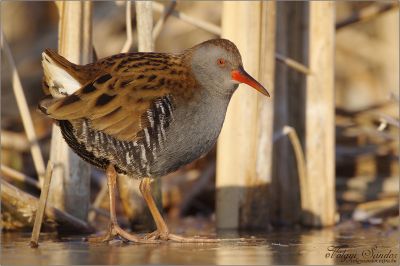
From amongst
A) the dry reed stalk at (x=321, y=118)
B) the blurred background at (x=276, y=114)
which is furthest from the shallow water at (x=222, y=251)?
the dry reed stalk at (x=321, y=118)

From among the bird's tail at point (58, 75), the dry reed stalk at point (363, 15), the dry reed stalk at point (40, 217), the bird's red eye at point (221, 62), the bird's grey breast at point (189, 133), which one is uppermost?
the dry reed stalk at point (363, 15)

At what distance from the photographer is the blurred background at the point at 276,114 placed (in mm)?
6895

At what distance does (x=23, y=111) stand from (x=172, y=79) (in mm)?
1270

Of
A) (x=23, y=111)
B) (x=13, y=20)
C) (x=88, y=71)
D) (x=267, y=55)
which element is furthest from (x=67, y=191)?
(x=13, y=20)

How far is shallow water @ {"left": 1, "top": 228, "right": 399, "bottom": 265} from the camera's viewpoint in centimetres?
415

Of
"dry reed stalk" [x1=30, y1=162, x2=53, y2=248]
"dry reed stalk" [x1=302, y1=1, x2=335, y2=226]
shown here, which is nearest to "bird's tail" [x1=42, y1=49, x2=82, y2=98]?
"dry reed stalk" [x1=30, y1=162, x2=53, y2=248]

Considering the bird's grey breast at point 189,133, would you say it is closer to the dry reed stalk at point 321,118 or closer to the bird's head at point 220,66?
the bird's head at point 220,66

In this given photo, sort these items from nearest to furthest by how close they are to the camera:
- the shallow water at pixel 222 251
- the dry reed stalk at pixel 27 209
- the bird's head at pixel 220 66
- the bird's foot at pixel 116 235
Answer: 1. the shallow water at pixel 222 251
2. the bird's foot at pixel 116 235
3. the bird's head at pixel 220 66
4. the dry reed stalk at pixel 27 209

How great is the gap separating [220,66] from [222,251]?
50.8 inches

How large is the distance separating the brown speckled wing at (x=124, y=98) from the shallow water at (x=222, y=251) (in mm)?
648

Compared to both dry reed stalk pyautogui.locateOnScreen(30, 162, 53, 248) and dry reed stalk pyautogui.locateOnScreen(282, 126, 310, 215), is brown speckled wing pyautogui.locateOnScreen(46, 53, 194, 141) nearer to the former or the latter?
dry reed stalk pyautogui.locateOnScreen(30, 162, 53, 248)

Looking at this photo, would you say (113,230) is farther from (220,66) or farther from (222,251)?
(220,66)

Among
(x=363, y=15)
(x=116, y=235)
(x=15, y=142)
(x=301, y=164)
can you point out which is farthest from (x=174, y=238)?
(x=15, y=142)

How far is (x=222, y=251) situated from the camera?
4.57 metres
